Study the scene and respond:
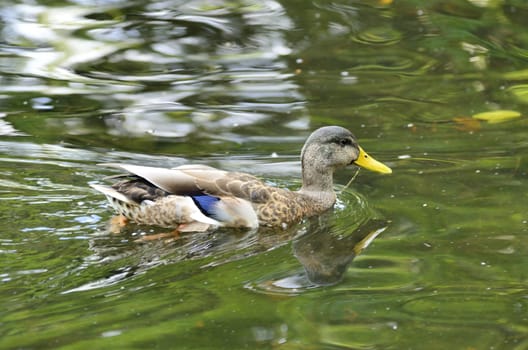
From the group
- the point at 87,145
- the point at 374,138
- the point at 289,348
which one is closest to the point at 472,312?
the point at 289,348

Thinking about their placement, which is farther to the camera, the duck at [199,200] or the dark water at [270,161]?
the duck at [199,200]

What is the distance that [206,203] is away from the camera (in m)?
8.73

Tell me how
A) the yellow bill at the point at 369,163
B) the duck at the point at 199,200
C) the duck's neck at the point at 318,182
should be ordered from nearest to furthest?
the duck at the point at 199,200 → the duck's neck at the point at 318,182 → the yellow bill at the point at 369,163

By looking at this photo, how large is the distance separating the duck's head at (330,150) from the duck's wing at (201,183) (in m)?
0.62

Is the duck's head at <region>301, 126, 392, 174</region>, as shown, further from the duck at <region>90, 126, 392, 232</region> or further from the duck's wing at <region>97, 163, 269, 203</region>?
the duck's wing at <region>97, 163, 269, 203</region>

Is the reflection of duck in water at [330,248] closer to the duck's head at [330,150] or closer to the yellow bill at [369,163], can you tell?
the duck's head at [330,150]

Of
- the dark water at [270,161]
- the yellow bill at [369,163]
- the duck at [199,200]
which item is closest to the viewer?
the dark water at [270,161]

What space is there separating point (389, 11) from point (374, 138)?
4149 millimetres

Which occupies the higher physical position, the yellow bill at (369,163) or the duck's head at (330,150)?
the duck's head at (330,150)

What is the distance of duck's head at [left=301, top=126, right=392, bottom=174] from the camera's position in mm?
9352

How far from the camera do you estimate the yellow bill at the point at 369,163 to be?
31.0 ft

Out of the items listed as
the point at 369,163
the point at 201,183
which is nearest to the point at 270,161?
the point at 369,163

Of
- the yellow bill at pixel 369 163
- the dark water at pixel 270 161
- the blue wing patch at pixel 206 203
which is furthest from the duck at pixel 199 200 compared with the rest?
the yellow bill at pixel 369 163

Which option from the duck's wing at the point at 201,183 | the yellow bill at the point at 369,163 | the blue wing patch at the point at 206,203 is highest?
the duck's wing at the point at 201,183
